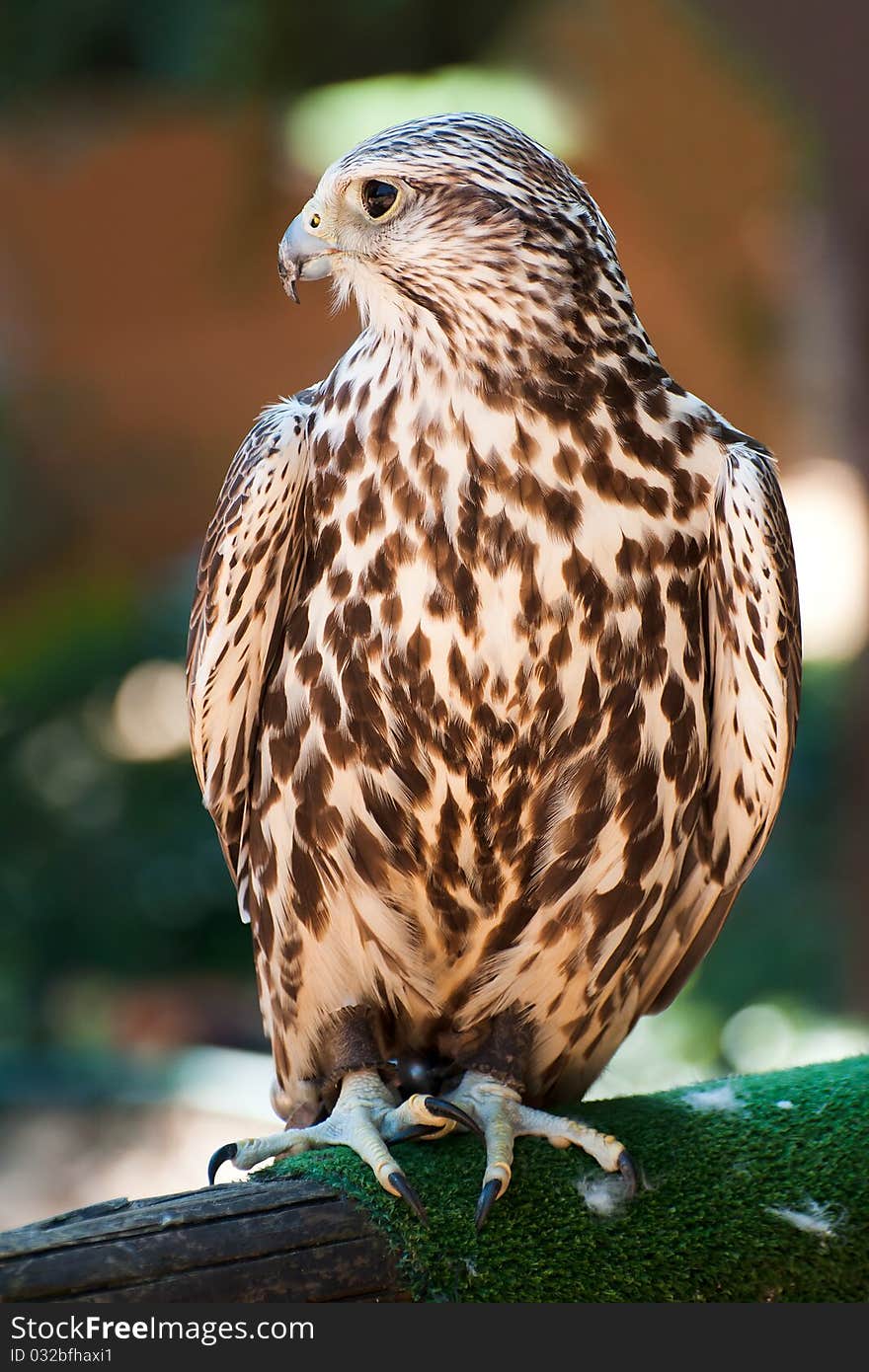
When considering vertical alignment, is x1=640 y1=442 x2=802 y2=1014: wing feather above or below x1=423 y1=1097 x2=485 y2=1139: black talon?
above

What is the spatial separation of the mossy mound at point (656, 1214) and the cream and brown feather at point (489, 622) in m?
0.26

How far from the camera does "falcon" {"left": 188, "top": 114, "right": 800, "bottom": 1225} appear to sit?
2.01m

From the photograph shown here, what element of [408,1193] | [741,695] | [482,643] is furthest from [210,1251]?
[741,695]

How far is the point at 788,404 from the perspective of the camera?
5980mm

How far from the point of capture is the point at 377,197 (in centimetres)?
204

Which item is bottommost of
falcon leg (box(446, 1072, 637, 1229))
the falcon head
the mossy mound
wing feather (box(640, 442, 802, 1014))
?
the mossy mound

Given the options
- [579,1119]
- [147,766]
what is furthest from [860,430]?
[579,1119]

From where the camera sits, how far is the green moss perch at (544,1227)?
1736mm

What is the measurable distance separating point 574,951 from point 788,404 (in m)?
4.29

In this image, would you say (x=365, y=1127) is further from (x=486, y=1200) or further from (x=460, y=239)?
(x=460, y=239)

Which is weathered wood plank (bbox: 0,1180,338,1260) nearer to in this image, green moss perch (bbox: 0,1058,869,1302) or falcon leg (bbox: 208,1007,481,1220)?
green moss perch (bbox: 0,1058,869,1302)

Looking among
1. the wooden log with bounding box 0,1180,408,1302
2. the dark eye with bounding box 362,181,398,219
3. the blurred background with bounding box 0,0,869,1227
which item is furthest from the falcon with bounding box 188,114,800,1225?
the blurred background with bounding box 0,0,869,1227

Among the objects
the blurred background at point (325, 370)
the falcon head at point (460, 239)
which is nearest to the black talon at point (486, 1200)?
the falcon head at point (460, 239)

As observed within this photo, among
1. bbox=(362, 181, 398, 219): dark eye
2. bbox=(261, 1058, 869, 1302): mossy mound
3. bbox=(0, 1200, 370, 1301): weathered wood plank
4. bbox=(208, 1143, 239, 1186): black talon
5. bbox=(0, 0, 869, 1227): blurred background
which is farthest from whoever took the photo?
bbox=(0, 0, 869, 1227): blurred background
